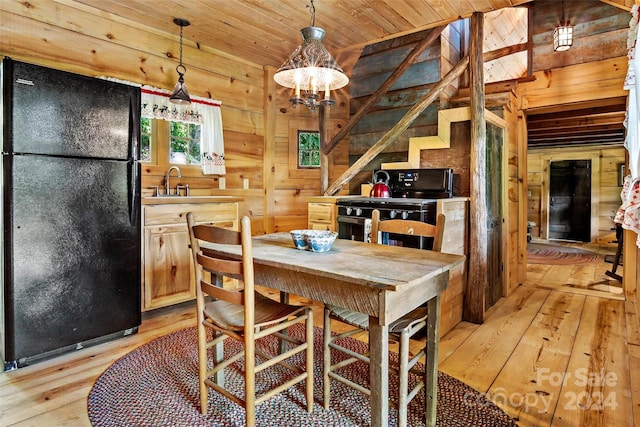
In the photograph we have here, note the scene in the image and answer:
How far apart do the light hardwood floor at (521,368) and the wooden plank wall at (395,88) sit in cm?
181

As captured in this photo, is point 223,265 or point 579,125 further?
point 579,125

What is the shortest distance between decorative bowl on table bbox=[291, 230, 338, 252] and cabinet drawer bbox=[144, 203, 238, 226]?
54.1 inches

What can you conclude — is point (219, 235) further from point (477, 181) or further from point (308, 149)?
point (308, 149)

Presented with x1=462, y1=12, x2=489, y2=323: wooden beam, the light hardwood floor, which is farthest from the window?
x1=462, y1=12, x2=489, y2=323: wooden beam

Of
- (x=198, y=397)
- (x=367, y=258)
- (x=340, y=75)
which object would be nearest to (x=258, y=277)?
(x=367, y=258)

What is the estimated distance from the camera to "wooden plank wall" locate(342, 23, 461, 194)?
354 cm

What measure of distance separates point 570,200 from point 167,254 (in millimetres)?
9001

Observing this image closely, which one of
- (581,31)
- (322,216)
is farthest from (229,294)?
(581,31)

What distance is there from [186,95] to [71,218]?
1.39 m

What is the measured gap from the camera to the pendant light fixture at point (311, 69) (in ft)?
6.61

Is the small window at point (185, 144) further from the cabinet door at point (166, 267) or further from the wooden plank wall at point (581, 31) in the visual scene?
the wooden plank wall at point (581, 31)

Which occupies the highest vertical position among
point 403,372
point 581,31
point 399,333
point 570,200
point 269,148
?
point 581,31

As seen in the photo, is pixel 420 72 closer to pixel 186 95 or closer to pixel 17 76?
pixel 186 95

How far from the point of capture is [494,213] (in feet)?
11.1
